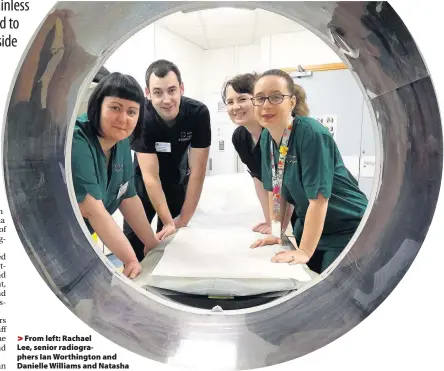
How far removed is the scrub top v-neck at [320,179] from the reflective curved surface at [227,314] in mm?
Answer: 50

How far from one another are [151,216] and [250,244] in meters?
0.23

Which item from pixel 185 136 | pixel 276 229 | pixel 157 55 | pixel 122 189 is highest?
pixel 157 55

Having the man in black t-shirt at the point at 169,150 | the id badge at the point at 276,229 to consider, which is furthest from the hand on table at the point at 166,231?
the id badge at the point at 276,229

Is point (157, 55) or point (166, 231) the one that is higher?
point (157, 55)

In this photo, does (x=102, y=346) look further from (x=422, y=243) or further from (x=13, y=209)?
(x=422, y=243)

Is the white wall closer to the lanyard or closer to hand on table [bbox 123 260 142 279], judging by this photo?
the lanyard

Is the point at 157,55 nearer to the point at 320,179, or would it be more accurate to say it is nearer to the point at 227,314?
the point at 320,179

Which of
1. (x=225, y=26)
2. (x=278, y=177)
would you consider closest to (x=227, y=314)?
(x=278, y=177)

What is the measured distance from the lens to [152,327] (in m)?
0.70

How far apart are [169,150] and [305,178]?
0.96 feet

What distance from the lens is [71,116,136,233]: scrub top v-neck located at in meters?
0.67

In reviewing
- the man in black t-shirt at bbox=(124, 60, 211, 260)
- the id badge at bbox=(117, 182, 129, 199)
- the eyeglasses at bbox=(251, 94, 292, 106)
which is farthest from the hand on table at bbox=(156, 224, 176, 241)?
the eyeglasses at bbox=(251, 94, 292, 106)

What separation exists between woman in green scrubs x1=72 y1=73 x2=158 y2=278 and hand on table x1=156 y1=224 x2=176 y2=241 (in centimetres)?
6

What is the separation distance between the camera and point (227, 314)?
72 cm
